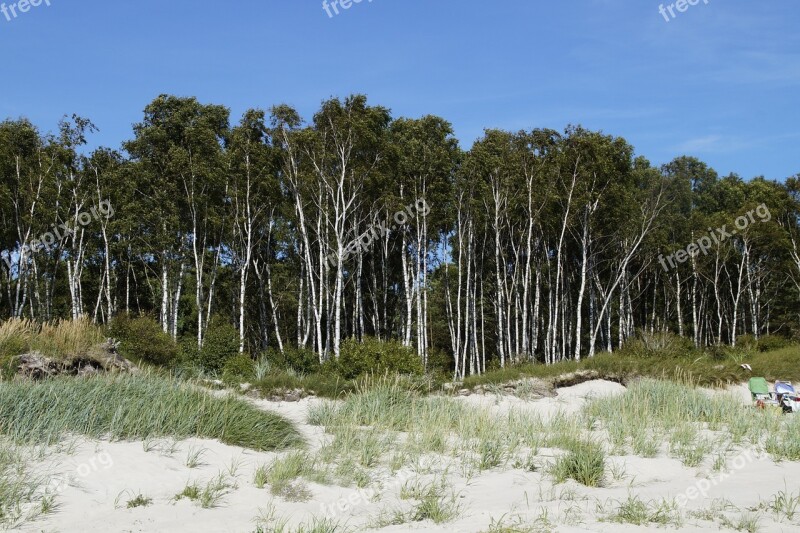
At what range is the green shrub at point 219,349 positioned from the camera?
23.2 m

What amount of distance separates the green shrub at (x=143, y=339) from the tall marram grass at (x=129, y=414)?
31.0 ft

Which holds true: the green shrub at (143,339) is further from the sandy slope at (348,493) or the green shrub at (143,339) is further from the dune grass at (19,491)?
the dune grass at (19,491)

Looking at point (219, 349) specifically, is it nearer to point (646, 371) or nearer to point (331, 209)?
point (331, 209)

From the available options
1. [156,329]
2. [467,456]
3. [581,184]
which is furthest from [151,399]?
[581,184]

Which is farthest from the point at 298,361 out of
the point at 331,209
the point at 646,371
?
the point at 646,371

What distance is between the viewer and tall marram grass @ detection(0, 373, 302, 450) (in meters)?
7.77

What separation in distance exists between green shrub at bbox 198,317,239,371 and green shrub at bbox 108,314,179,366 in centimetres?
311

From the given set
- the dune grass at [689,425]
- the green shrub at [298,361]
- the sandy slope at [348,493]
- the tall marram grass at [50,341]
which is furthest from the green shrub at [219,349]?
the sandy slope at [348,493]

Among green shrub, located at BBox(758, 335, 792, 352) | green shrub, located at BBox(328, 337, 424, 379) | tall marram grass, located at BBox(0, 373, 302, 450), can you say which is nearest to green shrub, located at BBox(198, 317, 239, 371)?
green shrub, located at BBox(328, 337, 424, 379)

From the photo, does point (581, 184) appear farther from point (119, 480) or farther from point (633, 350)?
point (119, 480)

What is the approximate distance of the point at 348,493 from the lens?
23.6 ft

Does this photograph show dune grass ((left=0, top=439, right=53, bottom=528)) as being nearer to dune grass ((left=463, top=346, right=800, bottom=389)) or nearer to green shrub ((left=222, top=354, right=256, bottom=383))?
dune grass ((left=463, top=346, right=800, bottom=389))

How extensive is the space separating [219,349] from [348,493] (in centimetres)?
1784

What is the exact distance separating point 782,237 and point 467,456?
36.9 m
